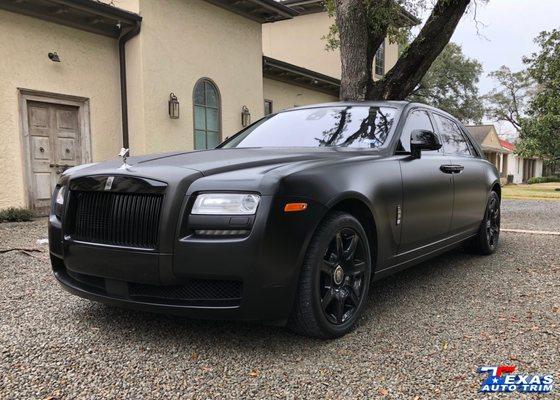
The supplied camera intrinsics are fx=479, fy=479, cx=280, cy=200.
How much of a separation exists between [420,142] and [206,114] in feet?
27.6

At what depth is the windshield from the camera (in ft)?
12.5

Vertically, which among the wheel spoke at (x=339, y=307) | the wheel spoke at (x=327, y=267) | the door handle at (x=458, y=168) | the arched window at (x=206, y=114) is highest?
the arched window at (x=206, y=114)

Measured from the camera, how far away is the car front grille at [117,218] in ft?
8.75

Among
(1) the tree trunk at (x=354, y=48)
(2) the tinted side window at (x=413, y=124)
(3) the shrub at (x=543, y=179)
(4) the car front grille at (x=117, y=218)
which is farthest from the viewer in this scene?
(3) the shrub at (x=543, y=179)

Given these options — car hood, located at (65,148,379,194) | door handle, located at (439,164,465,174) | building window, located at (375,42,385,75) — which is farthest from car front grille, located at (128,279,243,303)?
building window, located at (375,42,385,75)

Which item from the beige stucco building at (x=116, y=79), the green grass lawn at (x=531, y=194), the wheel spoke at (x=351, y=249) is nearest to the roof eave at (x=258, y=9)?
the beige stucco building at (x=116, y=79)

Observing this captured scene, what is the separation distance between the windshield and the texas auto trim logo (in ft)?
5.82

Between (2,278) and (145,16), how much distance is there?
699 centimetres

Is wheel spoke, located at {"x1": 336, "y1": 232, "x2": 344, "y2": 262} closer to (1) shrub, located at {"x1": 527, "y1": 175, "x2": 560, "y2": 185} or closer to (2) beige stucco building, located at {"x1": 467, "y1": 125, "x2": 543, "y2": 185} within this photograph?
(2) beige stucco building, located at {"x1": 467, "y1": 125, "x2": 543, "y2": 185}

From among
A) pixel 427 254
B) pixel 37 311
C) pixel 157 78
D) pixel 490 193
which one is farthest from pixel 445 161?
pixel 157 78

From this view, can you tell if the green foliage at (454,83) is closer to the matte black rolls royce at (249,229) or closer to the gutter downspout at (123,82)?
the gutter downspout at (123,82)

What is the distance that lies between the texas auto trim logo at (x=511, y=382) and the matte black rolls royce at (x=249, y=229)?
87 cm

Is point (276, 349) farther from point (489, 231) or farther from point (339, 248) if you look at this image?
point (489, 231)

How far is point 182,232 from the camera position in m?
2.59
